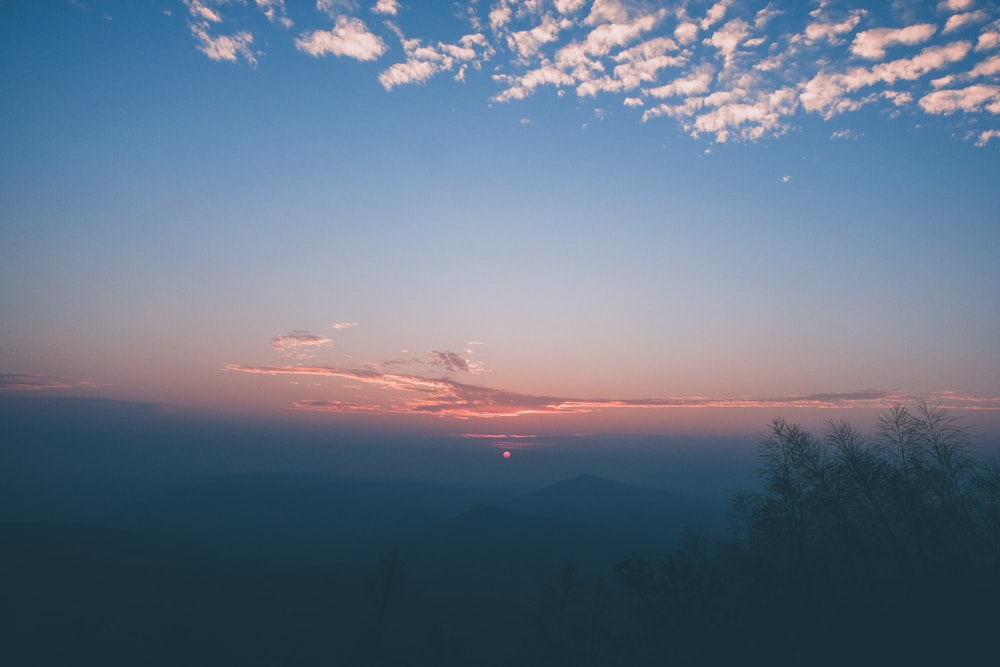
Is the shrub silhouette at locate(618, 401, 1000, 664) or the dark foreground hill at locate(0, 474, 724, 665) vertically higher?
the shrub silhouette at locate(618, 401, 1000, 664)

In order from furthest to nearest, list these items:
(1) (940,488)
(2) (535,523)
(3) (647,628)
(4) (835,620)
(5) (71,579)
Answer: (2) (535,523) < (5) (71,579) < (3) (647,628) < (1) (940,488) < (4) (835,620)

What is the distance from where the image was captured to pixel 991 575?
2161 cm

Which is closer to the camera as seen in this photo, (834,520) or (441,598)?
(834,520)

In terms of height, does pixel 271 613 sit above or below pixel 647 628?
below

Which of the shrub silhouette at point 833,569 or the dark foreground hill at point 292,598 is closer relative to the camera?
A: the shrub silhouette at point 833,569

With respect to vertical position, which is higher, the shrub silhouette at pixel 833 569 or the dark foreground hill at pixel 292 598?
the shrub silhouette at pixel 833 569

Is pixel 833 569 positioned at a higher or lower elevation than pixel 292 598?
higher

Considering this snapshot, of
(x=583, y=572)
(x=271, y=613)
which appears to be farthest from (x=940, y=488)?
(x=583, y=572)

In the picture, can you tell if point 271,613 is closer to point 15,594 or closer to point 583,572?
point 15,594

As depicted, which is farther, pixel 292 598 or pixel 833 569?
pixel 292 598

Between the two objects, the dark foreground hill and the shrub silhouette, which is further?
the dark foreground hill

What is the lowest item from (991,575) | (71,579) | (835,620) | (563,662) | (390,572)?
(71,579)

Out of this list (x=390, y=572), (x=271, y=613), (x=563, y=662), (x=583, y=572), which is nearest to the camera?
(x=563, y=662)

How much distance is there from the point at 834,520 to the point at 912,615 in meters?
8.76
